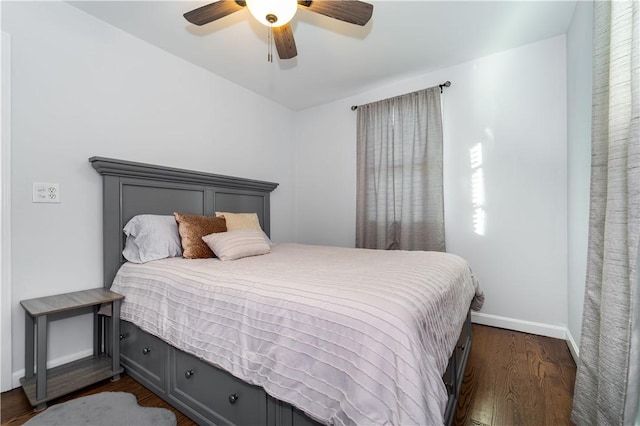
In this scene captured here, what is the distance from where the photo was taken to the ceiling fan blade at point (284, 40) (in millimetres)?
1783

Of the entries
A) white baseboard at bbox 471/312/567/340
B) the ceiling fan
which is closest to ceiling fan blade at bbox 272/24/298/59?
the ceiling fan

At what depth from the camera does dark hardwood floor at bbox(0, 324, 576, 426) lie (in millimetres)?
1447

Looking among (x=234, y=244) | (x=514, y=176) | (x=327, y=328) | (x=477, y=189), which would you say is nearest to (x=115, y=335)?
(x=234, y=244)

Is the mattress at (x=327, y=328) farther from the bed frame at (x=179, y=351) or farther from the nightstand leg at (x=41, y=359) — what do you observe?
the nightstand leg at (x=41, y=359)

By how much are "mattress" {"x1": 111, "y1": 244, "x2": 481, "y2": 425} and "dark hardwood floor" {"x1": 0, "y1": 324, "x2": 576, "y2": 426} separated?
1.62 feet

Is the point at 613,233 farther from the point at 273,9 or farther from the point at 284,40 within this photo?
the point at 284,40

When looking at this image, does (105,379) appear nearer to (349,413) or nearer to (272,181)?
(349,413)

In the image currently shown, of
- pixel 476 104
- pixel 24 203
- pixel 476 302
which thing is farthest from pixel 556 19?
pixel 24 203

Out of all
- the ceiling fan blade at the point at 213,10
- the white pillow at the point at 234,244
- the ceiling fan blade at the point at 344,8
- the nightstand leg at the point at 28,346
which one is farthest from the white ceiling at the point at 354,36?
the nightstand leg at the point at 28,346

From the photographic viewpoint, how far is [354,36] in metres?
2.37

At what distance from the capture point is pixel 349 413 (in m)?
0.84

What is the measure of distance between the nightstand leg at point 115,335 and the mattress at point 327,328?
16 cm

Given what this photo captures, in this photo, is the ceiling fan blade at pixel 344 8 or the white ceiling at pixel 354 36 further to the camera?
the white ceiling at pixel 354 36

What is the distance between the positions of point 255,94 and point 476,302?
3.16 metres
